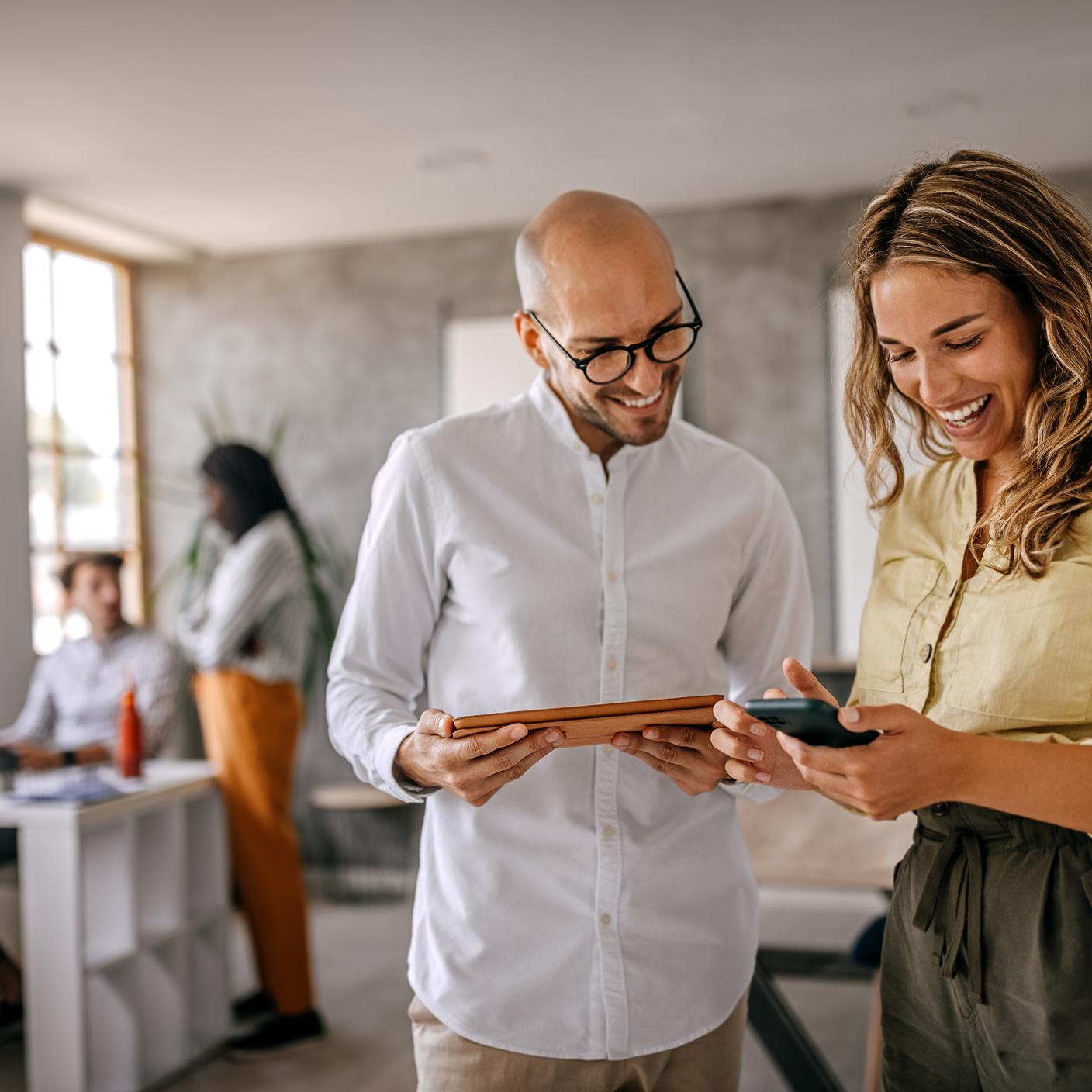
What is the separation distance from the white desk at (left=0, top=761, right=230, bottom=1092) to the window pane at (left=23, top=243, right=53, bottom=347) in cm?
238

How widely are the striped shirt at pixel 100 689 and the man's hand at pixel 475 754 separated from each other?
2.79 meters

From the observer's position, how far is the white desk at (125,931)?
10.1 feet

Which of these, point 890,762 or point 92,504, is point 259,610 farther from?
point 890,762

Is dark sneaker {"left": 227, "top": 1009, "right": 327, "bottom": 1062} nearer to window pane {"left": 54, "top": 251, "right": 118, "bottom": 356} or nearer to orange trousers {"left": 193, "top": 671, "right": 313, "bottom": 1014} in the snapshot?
orange trousers {"left": 193, "top": 671, "right": 313, "bottom": 1014}

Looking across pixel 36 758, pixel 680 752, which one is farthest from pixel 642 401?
pixel 36 758

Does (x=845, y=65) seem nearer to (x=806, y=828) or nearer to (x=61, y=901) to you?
(x=806, y=828)

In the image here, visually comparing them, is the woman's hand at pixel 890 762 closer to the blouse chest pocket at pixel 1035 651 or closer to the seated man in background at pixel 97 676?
the blouse chest pocket at pixel 1035 651

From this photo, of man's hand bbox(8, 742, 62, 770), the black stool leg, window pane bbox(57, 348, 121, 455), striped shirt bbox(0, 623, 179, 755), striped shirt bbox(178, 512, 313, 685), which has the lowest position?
the black stool leg

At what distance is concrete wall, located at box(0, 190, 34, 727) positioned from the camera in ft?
15.0

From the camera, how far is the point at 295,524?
14.0ft

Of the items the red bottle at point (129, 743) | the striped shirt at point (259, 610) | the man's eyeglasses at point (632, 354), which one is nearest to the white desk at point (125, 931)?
the red bottle at point (129, 743)

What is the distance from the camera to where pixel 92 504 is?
554cm

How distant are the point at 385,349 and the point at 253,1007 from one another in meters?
2.93

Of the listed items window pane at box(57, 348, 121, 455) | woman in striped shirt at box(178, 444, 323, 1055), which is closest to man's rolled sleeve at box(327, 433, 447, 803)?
woman in striped shirt at box(178, 444, 323, 1055)
